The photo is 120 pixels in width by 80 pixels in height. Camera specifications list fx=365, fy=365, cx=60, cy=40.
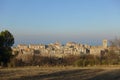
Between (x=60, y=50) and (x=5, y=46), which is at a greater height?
(x=60, y=50)

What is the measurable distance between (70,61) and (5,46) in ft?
26.8

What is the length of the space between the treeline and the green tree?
29.1 inches

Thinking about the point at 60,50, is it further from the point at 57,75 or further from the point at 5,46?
the point at 57,75

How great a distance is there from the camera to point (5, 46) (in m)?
34.0

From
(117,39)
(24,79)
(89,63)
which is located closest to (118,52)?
(117,39)

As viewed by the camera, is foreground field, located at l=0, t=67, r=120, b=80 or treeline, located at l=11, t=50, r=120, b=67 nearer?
foreground field, located at l=0, t=67, r=120, b=80

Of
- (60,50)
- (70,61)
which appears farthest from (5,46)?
(60,50)

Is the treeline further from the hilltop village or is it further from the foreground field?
the foreground field

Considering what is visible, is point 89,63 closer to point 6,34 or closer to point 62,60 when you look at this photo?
point 62,60

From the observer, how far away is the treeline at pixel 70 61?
1366 inches

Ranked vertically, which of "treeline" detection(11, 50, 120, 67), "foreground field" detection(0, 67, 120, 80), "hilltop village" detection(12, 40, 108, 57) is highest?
"hilltop village" detection(12, 40, 108, 57)

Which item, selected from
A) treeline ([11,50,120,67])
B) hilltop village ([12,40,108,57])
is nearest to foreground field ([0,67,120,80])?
treeline ([11,50,120,67])

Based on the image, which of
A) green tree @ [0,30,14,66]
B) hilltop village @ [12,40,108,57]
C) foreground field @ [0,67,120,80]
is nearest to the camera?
foreground field @ [0,67,120,80]

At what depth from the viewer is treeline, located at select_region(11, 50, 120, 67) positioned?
34688mm
